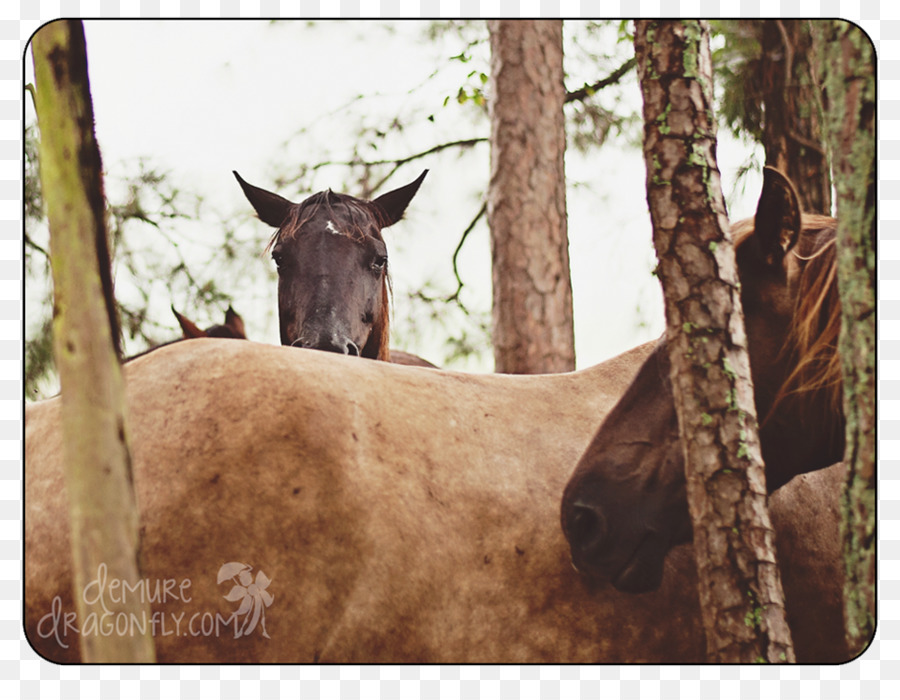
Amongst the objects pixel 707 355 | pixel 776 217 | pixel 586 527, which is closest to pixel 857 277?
pixel 707 355

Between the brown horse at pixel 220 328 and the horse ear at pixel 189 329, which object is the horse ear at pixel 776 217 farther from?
the horse ear at pixel 189 329

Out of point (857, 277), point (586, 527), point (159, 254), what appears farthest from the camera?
point (159, 254)

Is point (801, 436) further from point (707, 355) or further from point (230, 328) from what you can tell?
point (230, 328)

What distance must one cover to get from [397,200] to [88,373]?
7.16 ft

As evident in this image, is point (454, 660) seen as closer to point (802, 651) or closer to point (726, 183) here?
point (802, 651)

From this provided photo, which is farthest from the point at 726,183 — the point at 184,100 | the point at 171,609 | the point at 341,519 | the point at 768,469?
the point at 171,609

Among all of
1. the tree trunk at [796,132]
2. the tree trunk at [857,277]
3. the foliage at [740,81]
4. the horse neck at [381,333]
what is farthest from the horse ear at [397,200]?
the tree trunk at [857,277]

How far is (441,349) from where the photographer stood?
3320 millimetres

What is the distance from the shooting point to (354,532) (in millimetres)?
1676

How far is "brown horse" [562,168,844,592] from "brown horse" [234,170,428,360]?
1.22 m

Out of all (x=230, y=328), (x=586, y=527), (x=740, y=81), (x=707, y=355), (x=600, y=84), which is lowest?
(x=586, y=527)

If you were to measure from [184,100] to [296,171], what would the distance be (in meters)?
0.54

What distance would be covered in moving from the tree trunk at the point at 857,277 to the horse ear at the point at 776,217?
292 millimetres

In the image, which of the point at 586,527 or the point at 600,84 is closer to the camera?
the point at 586,527
